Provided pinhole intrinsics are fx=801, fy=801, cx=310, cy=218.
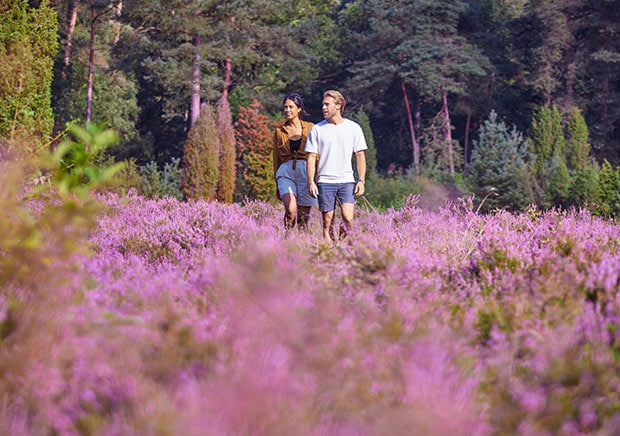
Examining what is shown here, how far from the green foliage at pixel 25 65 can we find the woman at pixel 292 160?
947cm

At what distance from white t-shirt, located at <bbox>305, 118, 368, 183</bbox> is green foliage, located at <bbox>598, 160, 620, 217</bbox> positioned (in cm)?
1205

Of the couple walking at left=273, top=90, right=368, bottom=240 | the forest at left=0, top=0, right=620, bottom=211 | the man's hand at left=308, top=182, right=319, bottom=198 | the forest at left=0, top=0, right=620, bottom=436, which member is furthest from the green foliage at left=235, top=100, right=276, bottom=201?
the man's hand at left=308, top=182, right=319, bottom=198

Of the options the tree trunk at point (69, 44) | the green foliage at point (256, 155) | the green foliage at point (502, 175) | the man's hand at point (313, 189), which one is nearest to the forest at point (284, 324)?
the man's hand at point (313, 189)

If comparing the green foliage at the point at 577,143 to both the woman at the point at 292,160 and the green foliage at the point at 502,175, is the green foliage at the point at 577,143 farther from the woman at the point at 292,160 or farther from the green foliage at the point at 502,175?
the woman at the point at 292,160

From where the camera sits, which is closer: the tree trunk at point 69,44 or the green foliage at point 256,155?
the green foliage at point 256,155

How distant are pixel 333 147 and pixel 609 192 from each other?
515 inches

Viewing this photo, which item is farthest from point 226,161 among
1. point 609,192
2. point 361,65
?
point 361,65

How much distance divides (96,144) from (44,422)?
4.12 feet

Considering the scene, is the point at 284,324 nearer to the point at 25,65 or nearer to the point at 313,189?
the point at 313,189

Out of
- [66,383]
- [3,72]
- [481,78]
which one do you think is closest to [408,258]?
[66,383]

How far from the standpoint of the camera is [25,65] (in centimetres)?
1794

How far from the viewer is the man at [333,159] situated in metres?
A: 8.12

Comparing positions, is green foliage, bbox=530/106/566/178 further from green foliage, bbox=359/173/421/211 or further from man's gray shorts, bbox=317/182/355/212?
man's gray shorts, bbox=317/182/355/212

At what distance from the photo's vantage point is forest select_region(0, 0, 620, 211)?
27.6 m
